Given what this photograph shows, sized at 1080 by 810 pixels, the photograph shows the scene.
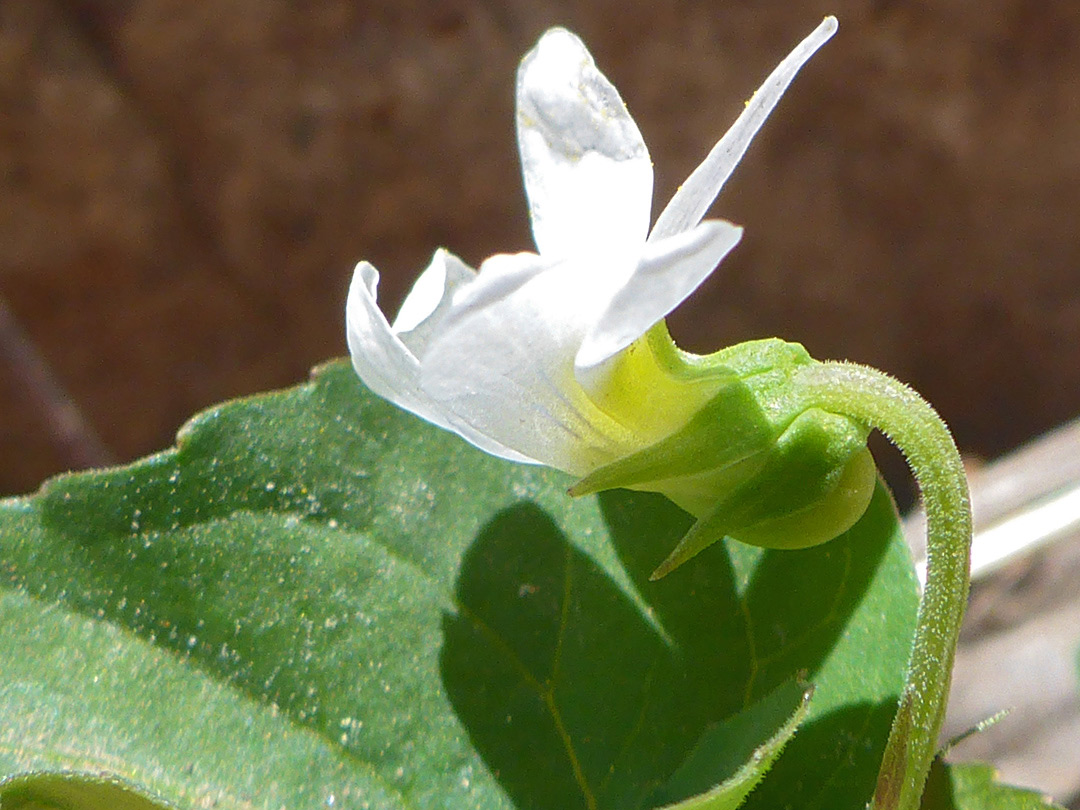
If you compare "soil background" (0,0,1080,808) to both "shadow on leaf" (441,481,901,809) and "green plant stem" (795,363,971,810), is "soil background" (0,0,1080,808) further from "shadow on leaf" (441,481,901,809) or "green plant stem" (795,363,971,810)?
"green plant stem" (795,363,971,810)

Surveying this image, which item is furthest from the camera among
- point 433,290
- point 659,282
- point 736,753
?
point 736,753

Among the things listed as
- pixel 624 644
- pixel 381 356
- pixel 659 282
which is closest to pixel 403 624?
pixel 624 644

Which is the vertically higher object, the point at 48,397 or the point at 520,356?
the point at 520,356

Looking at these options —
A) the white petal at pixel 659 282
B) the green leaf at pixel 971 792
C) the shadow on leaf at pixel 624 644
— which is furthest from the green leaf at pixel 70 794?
the green leaf at pixel 971 792

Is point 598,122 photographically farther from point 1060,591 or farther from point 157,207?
point 157,207

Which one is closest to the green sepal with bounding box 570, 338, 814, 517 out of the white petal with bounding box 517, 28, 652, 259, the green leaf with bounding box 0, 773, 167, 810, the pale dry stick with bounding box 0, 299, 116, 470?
the white petal with bounding box 517, 28, 652, 259

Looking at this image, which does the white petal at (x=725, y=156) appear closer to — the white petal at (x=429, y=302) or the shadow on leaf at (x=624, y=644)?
the white petal at (x=429, y=302)

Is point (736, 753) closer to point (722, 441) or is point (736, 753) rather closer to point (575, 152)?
point (722, 441)
